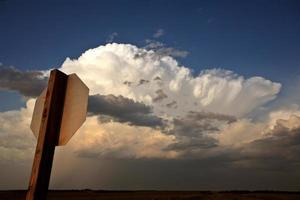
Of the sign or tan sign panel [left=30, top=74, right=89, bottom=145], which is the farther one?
tan sign panel [left=30, top=74, right=89, bottom=145]

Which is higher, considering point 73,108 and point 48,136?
point 73,108

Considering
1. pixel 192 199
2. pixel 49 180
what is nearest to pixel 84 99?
pixel 49 180

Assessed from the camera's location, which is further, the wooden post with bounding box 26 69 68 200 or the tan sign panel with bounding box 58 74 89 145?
the tan sign panel with bounding box 58 74 89 145

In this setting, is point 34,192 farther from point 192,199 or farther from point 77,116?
point 192,199

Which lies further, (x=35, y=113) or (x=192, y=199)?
(x=192, y=199)

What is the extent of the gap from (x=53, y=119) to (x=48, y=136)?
0.22 metres

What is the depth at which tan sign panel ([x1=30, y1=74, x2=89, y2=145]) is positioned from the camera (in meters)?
3.72

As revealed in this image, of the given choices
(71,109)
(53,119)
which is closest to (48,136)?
(53,119)

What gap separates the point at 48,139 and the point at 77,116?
429 mm

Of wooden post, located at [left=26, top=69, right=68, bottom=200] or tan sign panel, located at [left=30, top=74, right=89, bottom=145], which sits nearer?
wooden post, located at [left=26, top=69, right=68, bottom=200]

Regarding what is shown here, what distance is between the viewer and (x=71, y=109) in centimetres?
383

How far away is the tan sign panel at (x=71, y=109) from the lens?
3721mm

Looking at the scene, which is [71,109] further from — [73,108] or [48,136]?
[48,136]

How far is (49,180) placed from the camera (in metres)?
3.63
